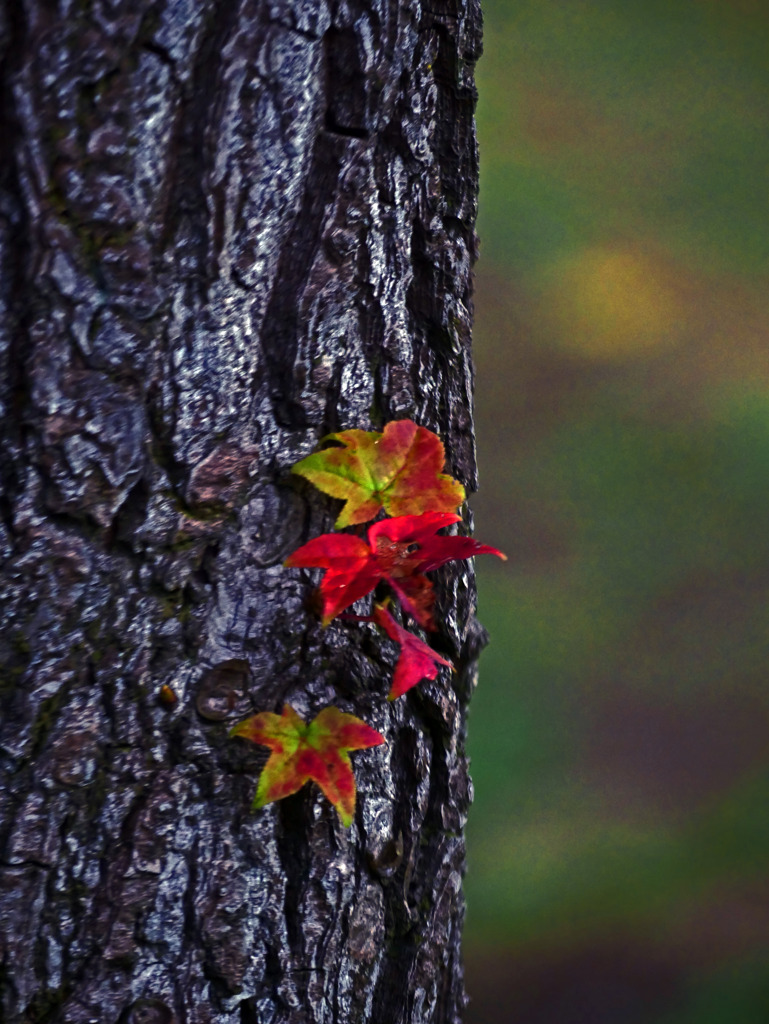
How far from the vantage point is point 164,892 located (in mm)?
707

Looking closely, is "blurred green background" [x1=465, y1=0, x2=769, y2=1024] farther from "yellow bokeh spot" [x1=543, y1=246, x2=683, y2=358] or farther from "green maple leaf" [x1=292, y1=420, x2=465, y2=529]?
"green maple leaf" [x1=292, y1=420, x2=465, y2=529]

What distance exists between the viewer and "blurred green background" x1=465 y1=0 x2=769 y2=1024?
2330mm

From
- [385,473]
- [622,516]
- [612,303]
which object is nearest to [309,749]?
[385,473]

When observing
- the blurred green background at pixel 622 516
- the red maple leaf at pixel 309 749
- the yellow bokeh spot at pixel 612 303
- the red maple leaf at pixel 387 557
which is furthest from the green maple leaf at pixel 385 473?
the yellow bokeh spot at pixel 612 303

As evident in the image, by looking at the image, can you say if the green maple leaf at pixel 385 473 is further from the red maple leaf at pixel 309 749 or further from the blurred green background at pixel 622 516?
the blurred green background at pixel 622 516

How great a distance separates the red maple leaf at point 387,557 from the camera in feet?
2.22

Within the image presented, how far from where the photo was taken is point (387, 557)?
2.36 feet

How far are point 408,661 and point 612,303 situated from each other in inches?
128

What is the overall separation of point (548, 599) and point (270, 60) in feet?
8.49

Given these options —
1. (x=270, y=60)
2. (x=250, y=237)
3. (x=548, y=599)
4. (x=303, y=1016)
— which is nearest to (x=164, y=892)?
(x=303, y=1016)

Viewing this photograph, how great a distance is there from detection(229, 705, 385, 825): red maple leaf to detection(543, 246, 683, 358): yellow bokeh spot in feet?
10.1

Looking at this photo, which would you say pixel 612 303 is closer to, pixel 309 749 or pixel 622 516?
pixel 622 516

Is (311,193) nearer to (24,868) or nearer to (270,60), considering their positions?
(270,60)

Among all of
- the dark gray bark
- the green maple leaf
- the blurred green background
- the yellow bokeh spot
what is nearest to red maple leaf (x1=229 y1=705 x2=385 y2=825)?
the dark gray bark
